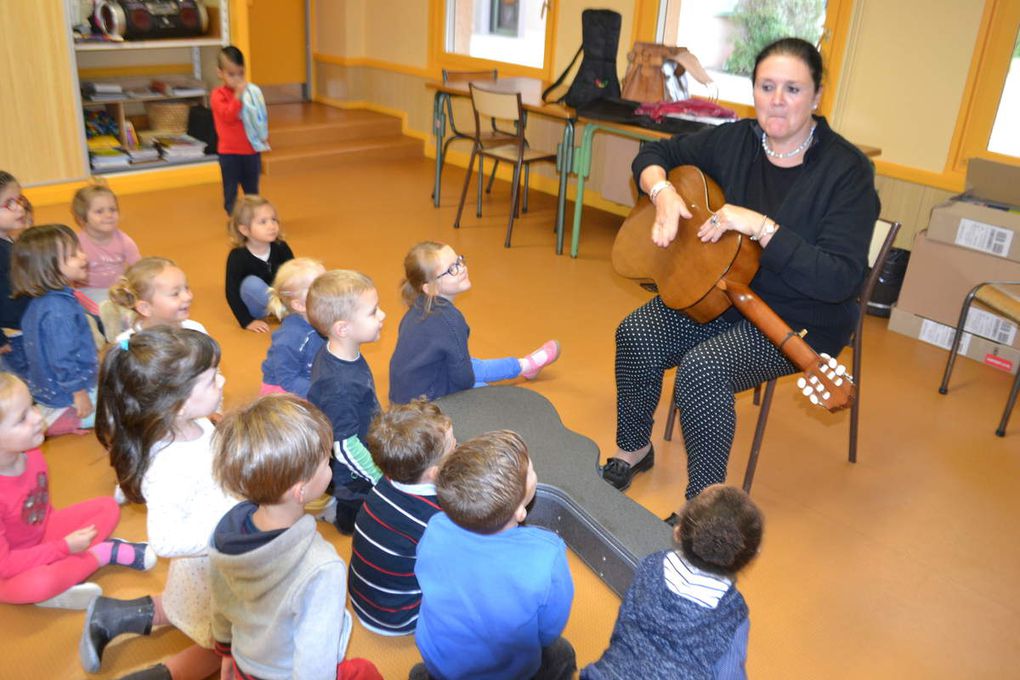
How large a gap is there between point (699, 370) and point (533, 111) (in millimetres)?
2612

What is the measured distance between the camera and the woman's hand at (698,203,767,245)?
7.38ft

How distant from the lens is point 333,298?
232cm

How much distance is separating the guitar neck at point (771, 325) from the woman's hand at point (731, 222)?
0.14 metres

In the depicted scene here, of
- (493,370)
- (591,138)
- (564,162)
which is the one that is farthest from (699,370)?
(564,162)

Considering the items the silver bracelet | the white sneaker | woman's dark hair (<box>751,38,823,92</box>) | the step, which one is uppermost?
woman's dark hair (<box>751,38,823,92</box>)

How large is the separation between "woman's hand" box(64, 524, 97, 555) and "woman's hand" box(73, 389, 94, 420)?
75 cm

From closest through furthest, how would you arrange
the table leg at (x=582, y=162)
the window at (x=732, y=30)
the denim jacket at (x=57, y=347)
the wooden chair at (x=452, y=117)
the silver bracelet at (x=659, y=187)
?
the silver bracelet at (x=659, y=187) < the denim jacket at (x=57, y=347) < the table leg at (x=582, y=162) < the window at (x=732, y=30) < the wooden chair at (x=452, y=117)

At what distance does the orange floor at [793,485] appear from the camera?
82.0 inches

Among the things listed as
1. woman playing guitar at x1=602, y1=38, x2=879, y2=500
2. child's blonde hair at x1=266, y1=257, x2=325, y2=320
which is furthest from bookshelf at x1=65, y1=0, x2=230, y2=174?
woman playing guitar at x1=602, y1=38, x2=879, y2=500

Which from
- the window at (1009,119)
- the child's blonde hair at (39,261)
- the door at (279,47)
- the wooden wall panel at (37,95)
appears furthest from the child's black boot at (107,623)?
the door at (279,47)

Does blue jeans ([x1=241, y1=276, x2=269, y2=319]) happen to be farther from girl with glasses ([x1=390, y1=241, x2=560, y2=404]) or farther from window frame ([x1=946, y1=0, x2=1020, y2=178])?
window frame ([x1=946, y1=0, x2=1020, y2=178])

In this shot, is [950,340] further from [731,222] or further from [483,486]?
[483,486]

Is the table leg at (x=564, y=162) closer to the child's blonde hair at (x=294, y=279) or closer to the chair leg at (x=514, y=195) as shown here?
the chair leg at (x=514, y=195)

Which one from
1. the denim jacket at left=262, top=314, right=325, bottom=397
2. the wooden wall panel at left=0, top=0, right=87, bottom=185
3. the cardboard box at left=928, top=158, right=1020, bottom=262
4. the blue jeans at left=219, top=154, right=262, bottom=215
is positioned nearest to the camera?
the denim jacket at left=262, top=314, right=325, bottom=397
